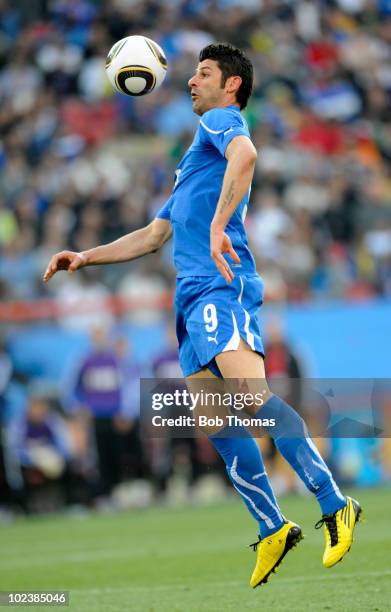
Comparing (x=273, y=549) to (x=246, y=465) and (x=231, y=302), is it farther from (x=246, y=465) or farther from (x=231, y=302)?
(x=231, y=302)

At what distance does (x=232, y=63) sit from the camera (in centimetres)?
585

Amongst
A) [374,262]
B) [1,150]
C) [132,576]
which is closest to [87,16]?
[1,150]

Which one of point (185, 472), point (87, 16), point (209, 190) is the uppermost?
point (209, 190)

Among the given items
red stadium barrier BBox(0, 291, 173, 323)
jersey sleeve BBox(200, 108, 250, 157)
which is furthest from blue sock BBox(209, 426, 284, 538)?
red stadium barrier BBox(0, 291, 173, 323)

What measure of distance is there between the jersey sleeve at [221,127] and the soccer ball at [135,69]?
2.60 ft

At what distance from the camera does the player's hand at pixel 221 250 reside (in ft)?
17.4

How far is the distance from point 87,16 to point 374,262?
22.5 feet

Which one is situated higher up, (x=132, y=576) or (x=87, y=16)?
(x=87, y=16)

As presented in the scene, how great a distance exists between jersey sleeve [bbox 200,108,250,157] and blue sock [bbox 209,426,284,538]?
139cm

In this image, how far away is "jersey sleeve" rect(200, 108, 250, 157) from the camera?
555 cm

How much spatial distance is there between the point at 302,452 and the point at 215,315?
29.6 inches

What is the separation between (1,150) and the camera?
1689 cm

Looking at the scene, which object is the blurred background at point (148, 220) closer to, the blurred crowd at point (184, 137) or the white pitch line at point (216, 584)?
the blurred crowd at point (184, 137)

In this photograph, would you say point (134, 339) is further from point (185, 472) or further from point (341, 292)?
point (341, 292)
